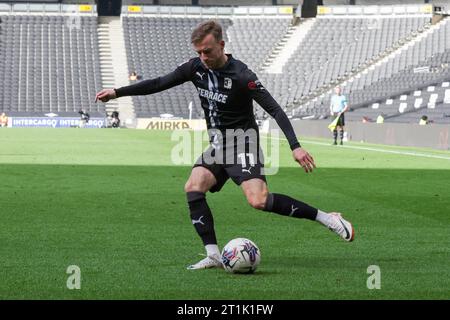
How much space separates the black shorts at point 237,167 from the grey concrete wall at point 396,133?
87.6 feet

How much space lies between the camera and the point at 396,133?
40.8 metres

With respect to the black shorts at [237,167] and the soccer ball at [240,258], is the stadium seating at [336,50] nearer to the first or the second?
the black shorts at [237,167]

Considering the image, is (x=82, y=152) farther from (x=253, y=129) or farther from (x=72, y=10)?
(x=72, y=10)

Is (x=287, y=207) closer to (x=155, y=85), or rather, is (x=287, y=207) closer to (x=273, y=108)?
(x=273, y=108)

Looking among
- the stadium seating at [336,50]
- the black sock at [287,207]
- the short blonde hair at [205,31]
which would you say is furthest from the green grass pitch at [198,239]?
the stadium seating at [336,50]

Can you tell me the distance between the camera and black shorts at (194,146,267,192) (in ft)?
30.4

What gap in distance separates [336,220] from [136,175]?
1221 centimetres

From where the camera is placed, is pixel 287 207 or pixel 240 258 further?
pixel 287 207

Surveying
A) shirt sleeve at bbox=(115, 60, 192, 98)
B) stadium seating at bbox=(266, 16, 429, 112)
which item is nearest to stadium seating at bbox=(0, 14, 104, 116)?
stadium seating at bbox=(266, 16, 429, 112)

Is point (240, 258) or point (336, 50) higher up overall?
point (336, 50)

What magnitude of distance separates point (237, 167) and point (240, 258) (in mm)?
1029

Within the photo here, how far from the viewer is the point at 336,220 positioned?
30.6 feet

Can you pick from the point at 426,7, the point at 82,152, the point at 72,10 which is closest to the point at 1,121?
the point at 72,10

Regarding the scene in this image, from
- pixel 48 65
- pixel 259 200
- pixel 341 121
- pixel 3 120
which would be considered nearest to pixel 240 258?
pixel 259 200
